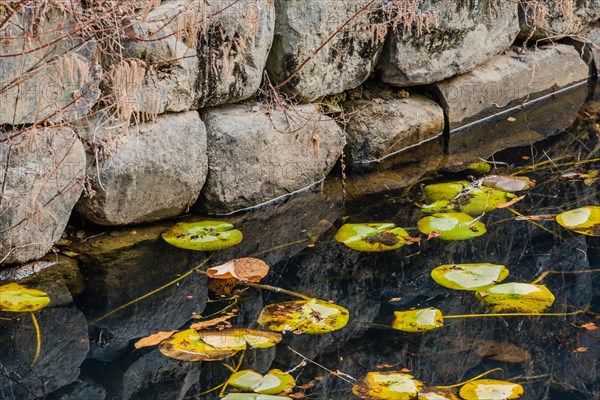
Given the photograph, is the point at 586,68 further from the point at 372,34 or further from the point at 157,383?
the point at 157,383

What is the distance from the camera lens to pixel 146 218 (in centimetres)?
336

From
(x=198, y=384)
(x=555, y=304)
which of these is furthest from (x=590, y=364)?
(x=198, y=384)

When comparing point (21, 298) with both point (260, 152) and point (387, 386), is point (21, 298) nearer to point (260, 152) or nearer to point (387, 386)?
point (260, 152)

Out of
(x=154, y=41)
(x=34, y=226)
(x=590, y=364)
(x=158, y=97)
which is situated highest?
(x=154, y=41)

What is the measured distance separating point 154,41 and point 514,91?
2216 millimetres

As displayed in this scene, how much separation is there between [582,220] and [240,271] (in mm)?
1349

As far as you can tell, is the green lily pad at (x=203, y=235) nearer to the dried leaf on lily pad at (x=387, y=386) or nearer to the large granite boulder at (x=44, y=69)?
the large granite boulder at (x=44, y=69)

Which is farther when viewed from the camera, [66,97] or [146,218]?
[146,218]

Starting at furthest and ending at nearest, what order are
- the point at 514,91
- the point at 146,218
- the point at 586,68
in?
the point at 586,68 < the point at 514,91 < the point at 146,218

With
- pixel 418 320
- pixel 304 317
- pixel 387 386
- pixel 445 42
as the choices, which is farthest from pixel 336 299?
pixel 445 42

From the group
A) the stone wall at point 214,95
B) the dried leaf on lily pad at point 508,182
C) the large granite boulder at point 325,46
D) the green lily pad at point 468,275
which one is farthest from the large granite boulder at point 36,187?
the dried leaf on lily pad at point 508,182

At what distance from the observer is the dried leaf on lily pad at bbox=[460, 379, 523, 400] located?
2.36 meters

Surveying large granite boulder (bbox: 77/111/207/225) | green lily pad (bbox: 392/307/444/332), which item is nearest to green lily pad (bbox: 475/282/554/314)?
green lily pad (bbox: 392/307/444/332)

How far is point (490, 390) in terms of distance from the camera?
93.5 inches
